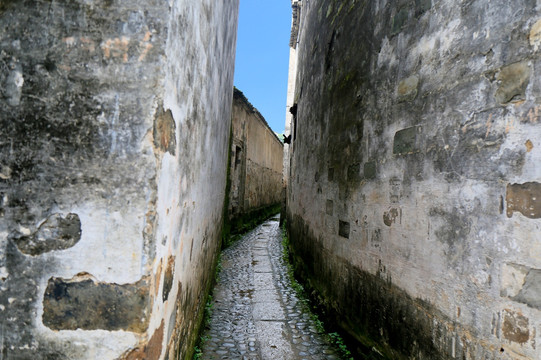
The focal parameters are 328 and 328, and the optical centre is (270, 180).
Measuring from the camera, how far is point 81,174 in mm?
1211

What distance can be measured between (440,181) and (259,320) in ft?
7.92

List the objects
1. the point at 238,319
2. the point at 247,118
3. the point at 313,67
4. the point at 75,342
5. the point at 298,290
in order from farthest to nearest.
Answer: the point at 247,118, the point at 313,67, the point at 298,290, the point at 238,319, the point at 75,342

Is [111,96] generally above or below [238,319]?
above

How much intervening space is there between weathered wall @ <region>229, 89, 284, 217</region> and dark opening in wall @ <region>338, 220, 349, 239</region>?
474cm

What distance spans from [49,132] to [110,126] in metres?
0.23

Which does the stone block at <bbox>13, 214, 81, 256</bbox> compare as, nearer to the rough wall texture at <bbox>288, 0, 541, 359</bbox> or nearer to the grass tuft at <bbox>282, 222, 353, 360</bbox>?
the rough wall texture at <bbox>288, 0, 541, 359</bbox>

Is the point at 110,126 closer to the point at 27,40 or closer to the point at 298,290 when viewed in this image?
the point at 27,40

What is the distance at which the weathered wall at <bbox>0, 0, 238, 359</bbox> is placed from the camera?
3.90 feet

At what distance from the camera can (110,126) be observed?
1220mm

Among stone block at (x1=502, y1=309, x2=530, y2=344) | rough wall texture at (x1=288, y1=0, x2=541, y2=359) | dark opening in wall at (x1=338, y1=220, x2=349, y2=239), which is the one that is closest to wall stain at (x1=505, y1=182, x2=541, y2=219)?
rough wall texture at (x1=288, y1=0, x2=541, y2=359)

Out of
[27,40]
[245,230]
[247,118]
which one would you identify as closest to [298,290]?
[27,40]

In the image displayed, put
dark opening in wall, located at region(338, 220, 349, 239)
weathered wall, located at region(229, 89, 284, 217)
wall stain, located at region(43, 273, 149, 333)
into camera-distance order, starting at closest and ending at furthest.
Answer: wall stain, located at region(43, 273, 149, 333) → dark opening in wall, located at region(338, 220, 349, 239) → weathered wall, located at region(229, 89, 284, 217)

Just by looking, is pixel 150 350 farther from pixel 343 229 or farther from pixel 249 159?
pixel 249 159

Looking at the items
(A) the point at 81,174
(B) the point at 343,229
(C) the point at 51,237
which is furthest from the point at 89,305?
(B) the point at 343,229
